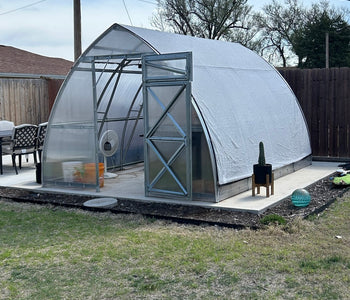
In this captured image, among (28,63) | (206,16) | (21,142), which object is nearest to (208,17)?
(206,16)

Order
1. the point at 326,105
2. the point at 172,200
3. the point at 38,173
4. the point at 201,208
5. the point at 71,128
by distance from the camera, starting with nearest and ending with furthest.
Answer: the point at 201,208 → the point at 172,200 → the point at 71,128 → the point at 38,173 → the point at 326,105

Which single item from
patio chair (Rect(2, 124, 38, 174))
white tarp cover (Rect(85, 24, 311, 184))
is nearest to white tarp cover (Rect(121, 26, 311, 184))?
white tarp cover (Rect(85, 24, 311, 184))

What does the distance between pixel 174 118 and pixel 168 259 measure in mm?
2825

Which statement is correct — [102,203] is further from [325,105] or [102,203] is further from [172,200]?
[325,105]

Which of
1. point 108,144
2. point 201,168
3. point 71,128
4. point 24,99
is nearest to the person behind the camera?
point 201,168

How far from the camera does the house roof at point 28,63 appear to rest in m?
18.4

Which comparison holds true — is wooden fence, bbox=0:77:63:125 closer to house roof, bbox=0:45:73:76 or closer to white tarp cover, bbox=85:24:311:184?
house roof, bbox=0:45:73:76

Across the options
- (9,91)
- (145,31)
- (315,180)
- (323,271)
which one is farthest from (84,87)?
(9,91)

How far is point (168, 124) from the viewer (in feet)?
24.3

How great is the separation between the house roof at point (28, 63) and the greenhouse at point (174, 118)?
944cm

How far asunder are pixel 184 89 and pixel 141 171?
3.14 metres

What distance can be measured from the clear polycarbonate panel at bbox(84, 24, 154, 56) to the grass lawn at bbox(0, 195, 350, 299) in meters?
2.95


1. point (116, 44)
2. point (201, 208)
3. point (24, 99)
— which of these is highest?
point (116, 44)

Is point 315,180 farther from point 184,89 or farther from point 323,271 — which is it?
point 323,271
